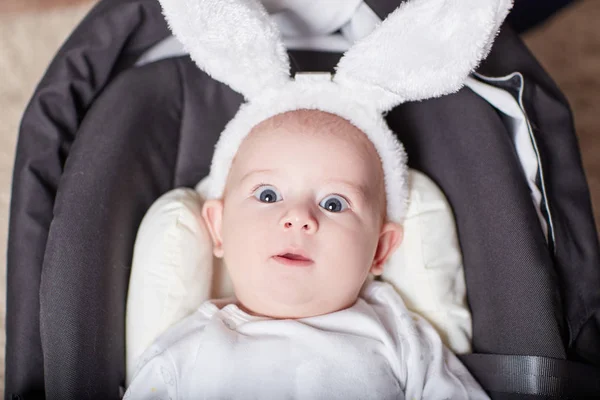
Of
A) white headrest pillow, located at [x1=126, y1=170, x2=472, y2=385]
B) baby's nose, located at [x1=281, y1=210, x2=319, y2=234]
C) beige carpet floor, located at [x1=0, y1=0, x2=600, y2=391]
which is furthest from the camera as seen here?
beige carpet floor, located at [x1=0, y1=0, x2=600, y2=391]

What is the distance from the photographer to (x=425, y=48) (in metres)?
1.14

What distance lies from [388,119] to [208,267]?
1.64ft

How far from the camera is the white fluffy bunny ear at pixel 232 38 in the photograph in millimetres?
1122

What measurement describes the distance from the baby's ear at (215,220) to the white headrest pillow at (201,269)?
16mm

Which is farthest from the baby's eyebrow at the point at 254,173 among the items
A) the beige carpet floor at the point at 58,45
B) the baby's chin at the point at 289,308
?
the beige carpet floor at the point at 58,45

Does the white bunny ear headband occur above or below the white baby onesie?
above

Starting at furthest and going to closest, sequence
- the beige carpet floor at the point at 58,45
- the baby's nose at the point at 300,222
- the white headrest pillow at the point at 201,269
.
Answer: the beige carpet floor at the point at 58,45 < the white headrest pillow at the point at 201,269 < the baby's nose at the point at 300,222

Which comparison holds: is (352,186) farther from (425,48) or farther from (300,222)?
(425,48)

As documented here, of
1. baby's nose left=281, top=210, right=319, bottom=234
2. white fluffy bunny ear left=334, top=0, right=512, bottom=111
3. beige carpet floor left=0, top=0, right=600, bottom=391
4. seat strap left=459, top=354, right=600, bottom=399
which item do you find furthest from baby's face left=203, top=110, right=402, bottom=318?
beige carpet floor left=0, top=0, right=600, bottom=391

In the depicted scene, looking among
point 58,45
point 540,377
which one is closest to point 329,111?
point 540,377

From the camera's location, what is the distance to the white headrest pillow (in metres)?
1.21

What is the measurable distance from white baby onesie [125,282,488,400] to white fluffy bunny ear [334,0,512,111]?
0.42m

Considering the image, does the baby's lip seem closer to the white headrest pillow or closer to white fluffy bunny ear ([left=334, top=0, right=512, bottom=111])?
the white headrest pillow

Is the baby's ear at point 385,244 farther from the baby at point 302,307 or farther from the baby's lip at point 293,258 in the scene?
the baby's lip at point 293,258
